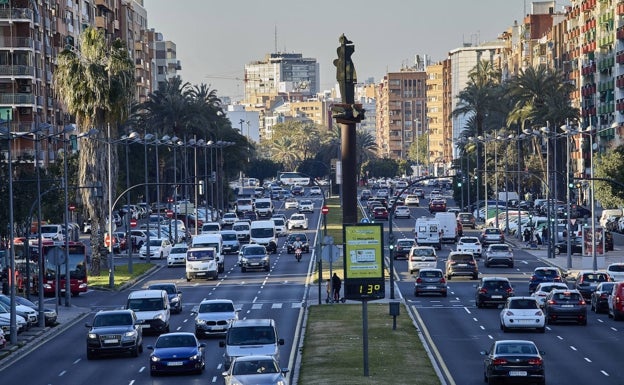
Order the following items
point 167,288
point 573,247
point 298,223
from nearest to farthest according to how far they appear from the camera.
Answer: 1. point 167,288
2. point 573,247
3. point 298,223

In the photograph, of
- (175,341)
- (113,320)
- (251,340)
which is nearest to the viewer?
(251,340)

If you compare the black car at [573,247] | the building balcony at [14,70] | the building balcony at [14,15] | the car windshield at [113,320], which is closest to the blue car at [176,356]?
the car windshield at [113,320]

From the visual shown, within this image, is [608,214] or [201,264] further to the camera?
[608,214]

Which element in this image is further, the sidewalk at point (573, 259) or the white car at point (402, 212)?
the white car at point (402, 212)

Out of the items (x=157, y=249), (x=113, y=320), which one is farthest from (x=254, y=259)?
(x=113, y=320)

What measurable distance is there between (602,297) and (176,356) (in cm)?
2500

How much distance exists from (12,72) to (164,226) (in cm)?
2249

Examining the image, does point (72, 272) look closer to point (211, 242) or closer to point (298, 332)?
point (211, 242)

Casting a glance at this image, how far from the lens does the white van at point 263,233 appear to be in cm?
10638

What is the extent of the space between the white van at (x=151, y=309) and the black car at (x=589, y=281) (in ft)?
69.7

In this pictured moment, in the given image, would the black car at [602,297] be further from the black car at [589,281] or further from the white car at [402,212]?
the white car at [402,212]

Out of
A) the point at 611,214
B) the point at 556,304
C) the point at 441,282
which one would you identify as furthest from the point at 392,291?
the point at 611,214

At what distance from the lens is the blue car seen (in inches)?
1732

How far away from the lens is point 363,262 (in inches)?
1628
